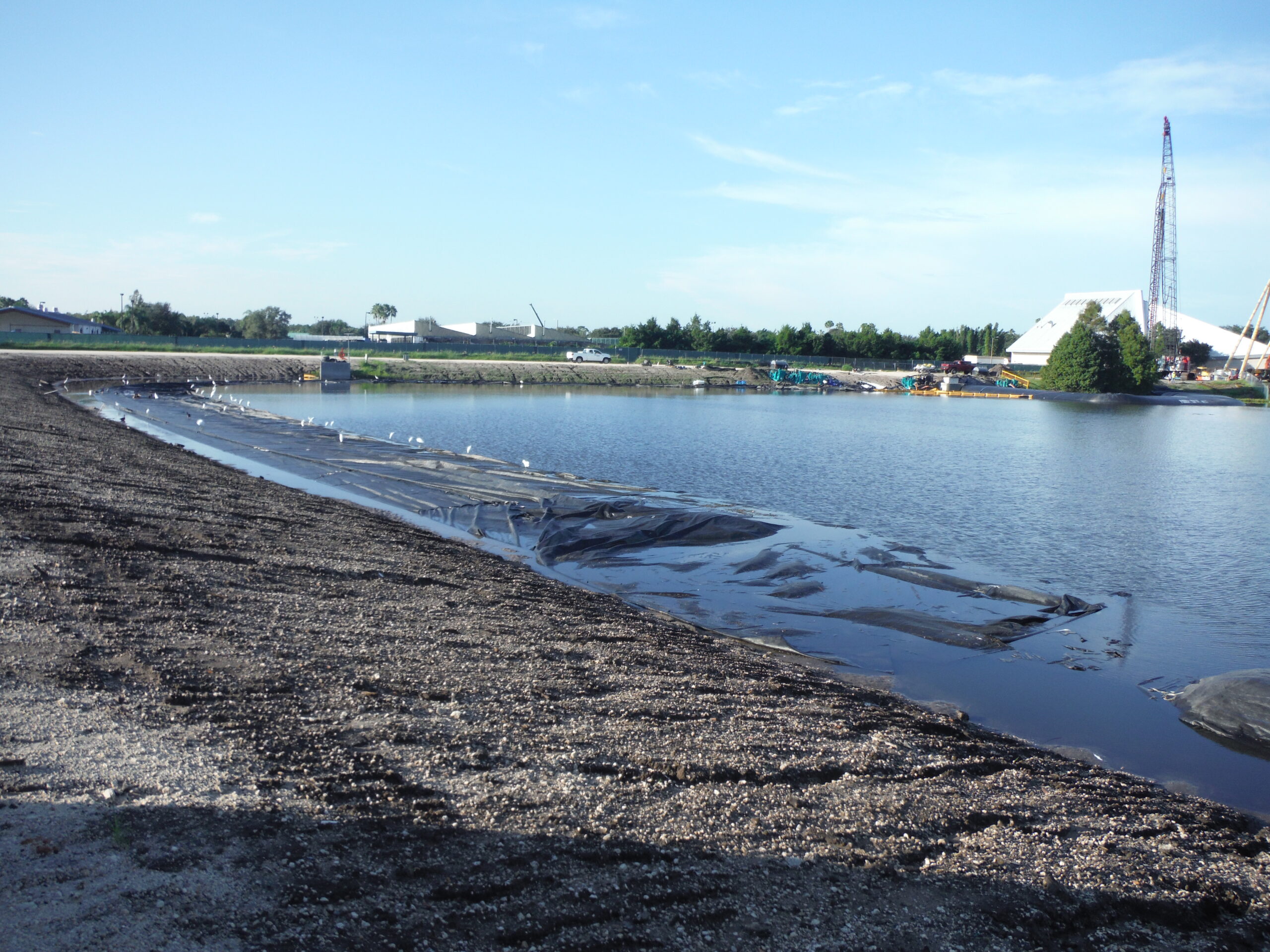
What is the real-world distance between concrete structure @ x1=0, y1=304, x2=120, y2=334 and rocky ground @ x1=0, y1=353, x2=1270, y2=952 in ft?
315

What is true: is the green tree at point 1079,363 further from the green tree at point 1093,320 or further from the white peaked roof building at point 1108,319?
the white peaked roof building at point 1108,319

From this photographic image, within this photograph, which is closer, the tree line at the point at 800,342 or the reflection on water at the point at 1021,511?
the reflection on water at the point at 1021,511

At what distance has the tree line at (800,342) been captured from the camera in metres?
129

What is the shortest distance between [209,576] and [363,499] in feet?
39.5

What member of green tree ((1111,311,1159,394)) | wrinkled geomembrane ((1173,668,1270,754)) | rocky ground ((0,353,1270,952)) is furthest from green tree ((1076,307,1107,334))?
rocky ground ((0,353,1270,952))

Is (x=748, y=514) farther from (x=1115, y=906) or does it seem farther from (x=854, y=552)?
(x=1115, y=906)

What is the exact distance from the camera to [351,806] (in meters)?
5.55

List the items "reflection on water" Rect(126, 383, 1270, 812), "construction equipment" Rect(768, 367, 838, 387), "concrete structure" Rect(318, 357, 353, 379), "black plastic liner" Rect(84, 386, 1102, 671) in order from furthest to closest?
1. "construction equipment" Rect(768, 367, 838, 387)
2. "concrete structure" Rect(318, 357, 353, 379)
3. "black plastic liner" Rect(84, 386, 1102, 671)
4. "reflection on water" Rect(126, 383, 1270, 812)

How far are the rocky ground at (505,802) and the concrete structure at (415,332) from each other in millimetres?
132165

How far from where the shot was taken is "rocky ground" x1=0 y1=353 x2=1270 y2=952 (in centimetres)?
464

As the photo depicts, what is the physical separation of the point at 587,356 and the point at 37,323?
60954 mm

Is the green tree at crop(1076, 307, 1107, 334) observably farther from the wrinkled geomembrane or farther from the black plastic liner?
the wrinkled geomembrane

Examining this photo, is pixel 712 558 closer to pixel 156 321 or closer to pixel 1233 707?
pixel 1233 707

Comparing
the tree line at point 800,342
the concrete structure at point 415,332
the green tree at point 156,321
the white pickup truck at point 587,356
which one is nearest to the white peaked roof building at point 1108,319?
the tree line at point 800,342
